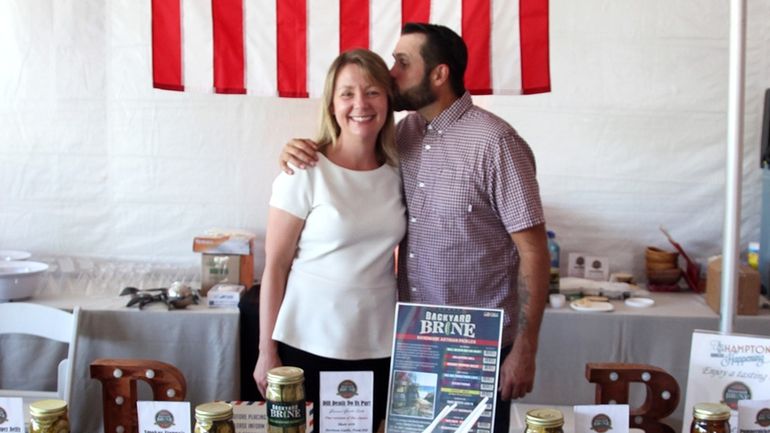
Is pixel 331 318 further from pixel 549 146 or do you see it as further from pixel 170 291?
pixel 549 146

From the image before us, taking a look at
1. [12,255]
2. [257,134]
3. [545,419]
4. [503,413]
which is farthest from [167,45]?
[545,419]

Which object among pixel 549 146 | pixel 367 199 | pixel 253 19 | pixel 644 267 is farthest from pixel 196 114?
pixel 644 267

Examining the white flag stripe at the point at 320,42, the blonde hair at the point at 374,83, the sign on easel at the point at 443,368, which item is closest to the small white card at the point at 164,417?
the sign on easel at the point at 443,368

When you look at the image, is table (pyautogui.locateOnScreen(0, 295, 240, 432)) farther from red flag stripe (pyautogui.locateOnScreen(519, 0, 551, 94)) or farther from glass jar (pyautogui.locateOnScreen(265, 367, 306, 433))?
glass jar (pyautogui.locateOnScreen(265, 367, 306, 433))

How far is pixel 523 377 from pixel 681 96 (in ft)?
6.27

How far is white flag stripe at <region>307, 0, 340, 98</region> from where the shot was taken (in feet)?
9.12

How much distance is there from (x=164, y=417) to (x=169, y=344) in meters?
1.61

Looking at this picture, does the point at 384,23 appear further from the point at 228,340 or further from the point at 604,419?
the point at 604,419

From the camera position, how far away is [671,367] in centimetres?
291

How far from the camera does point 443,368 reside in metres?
1.33

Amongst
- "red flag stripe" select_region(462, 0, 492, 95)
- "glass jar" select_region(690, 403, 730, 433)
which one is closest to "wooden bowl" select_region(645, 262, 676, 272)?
"red flag stripe" select_region(462, 0, 492, 95)

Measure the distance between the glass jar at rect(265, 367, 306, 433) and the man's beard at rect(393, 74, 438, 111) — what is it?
0.86 metres

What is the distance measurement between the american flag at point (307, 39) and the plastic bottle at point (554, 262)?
2.26ft

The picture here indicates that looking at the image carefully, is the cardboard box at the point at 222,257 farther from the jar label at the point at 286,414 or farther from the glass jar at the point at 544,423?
the glass jar at the point at 544,423
